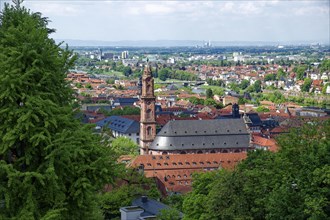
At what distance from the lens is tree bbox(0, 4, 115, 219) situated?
1152 centimetres

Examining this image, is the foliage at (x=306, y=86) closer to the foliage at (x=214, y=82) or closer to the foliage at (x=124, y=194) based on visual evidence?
the foliage at (x=214, y=82)

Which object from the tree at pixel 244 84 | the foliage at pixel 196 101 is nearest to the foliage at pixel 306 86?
the tree at pixel 244 84

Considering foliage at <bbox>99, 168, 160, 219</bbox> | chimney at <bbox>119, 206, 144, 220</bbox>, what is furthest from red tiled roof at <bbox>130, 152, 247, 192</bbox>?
chimney at <bbox>119, 206, 144, 220</bbox>

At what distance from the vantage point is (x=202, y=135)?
2623 inches

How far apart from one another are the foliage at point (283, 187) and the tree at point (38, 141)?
11.4m

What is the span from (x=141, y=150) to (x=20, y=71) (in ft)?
183

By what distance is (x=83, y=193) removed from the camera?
1211cm

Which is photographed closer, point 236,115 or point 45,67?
point 45,67

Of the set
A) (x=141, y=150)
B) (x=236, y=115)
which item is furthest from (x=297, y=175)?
(x=236, y=115)

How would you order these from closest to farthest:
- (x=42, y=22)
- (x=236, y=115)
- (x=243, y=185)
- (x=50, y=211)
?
1. (x=50, y=211)
2. (x=42, y=22)
3. (x=243, y=185)
4. (x=236, y=115)

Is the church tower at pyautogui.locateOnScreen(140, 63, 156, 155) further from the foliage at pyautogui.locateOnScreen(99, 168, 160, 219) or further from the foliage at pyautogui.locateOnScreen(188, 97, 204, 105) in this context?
the foliage at pyautogui.locateOnScreen(188, 97, 204, 105)

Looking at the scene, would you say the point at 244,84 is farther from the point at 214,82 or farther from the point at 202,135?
the point at 202,135

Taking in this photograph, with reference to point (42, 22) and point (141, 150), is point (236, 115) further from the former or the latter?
point (42, 22)

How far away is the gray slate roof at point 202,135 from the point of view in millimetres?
65188
